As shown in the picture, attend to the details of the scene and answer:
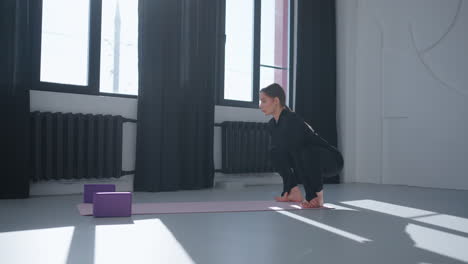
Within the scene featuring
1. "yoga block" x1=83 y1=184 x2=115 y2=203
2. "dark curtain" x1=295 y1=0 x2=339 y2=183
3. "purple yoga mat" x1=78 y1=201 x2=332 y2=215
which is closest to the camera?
"purple yoga mat" x1=78 y1=201 x2=332 y2=215

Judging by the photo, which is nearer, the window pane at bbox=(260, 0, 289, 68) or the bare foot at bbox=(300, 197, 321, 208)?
the bare foot at bbox=(300, 197, 321, 208)

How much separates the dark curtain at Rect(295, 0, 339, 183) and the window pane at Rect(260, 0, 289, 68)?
9.0 inches

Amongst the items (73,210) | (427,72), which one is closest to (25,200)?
(73,210)

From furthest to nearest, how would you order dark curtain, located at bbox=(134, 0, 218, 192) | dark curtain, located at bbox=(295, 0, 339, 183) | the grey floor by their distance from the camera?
dark curtain, located at bbox=(295, 0, 339, 183)
dark curtain, located at bbox=(134, 0, 218, 192)
the grey floor

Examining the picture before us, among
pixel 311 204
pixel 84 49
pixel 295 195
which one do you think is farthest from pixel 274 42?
pixel 311 204

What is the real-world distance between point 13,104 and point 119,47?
3.67 feet

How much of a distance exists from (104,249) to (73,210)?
1060 millimetres

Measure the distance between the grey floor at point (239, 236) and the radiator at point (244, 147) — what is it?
1481mm

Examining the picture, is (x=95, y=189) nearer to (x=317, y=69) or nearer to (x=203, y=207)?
(x=203, y=207)

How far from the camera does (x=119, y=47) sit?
3.74 metres

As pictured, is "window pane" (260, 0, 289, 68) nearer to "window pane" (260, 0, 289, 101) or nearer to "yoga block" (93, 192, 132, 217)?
"window pane" (260, 0, 289, 101)

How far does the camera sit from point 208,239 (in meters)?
1.63

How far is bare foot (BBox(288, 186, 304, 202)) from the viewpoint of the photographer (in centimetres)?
278

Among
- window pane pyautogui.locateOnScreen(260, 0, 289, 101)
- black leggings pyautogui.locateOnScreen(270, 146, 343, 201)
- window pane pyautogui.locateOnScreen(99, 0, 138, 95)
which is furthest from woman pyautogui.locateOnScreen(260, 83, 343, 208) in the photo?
window pane pyautogui.locateOnScreen(260, 0, 289, 101)
